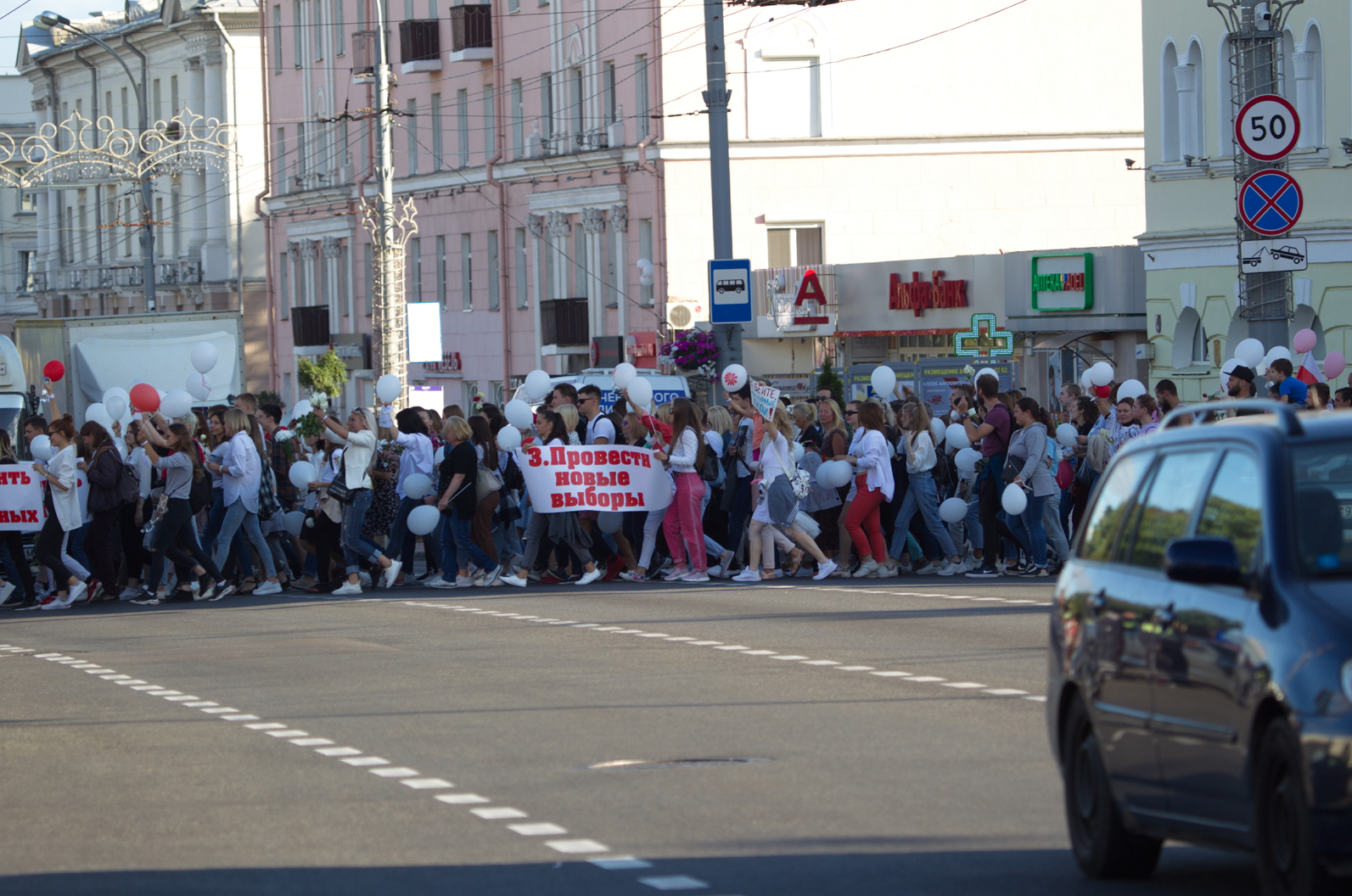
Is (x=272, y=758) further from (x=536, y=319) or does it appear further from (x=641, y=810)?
(x=536, y=319)

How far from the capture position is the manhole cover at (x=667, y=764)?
1027 cm

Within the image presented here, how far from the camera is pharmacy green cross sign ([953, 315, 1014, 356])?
4081 centimetres

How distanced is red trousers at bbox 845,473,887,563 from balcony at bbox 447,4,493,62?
112 feet

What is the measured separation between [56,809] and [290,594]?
502 inches

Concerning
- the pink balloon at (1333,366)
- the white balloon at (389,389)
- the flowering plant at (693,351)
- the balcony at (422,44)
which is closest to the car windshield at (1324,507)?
the pink balloon at (1333,366)

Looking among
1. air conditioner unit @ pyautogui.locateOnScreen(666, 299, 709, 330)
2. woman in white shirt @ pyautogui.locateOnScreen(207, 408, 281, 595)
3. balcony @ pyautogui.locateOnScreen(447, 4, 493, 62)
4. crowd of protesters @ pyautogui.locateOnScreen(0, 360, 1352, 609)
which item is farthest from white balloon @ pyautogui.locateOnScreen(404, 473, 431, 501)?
balcony @ pyautogui.locateOnScreen(447, 4, 493, 62)

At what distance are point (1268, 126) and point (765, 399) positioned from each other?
4965 millimetres

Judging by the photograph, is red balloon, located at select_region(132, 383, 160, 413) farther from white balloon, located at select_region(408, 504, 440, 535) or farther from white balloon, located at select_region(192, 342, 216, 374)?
white balloon, located at select_region(192, 342, 216, 374)

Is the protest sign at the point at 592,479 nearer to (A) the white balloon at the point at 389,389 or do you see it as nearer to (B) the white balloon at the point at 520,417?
(B) the white balloon at the point at 520,417

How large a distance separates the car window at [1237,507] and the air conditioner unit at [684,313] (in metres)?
39.9

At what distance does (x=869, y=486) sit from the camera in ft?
70.7

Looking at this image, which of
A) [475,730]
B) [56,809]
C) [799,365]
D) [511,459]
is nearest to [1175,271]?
[799,365]

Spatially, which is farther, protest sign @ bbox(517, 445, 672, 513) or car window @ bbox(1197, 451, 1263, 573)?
protest sign @ bbox(517, 445, 672, 513)

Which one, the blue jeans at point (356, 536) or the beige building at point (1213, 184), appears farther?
the beige building at point (1213, 184)
